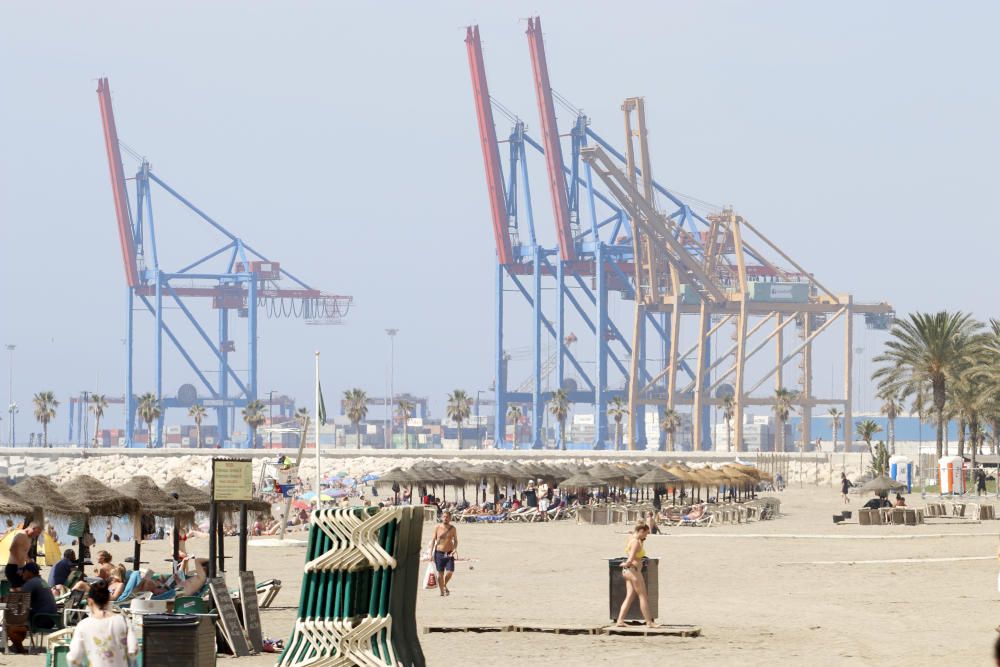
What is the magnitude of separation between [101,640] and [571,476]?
39.4 meters

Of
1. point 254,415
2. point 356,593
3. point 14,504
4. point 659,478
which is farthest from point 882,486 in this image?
point 254,415

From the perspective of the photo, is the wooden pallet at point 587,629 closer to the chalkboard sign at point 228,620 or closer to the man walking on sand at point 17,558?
the chalkboard sign at point 228,620

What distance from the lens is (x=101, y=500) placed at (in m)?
18.8

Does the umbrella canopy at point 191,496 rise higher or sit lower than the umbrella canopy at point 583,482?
higher

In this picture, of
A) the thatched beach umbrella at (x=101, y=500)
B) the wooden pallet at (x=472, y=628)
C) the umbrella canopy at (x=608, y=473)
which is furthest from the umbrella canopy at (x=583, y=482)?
the wooden pallet at (x=472, y=628)

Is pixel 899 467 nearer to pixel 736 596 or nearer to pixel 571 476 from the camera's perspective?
pixel 571 476

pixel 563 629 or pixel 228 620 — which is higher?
pixel 228 620

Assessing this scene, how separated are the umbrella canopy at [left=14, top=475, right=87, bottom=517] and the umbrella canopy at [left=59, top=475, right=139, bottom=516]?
13 centimetres

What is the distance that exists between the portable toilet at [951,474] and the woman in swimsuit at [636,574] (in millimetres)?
35799

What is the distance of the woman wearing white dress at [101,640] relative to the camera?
8867mm

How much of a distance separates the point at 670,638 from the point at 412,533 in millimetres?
4060

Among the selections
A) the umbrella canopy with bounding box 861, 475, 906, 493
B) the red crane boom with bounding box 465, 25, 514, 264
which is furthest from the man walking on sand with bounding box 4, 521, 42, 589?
the red crane boom with bounding box 465, 25, 514, 264

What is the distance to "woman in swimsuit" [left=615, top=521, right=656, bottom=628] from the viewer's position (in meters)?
14.5

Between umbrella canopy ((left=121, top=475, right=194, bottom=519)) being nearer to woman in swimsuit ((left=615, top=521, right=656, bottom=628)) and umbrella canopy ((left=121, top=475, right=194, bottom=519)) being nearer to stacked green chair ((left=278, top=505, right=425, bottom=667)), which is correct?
woman in swimsuit ((left=615, top=521, right=656, bottom=628))
